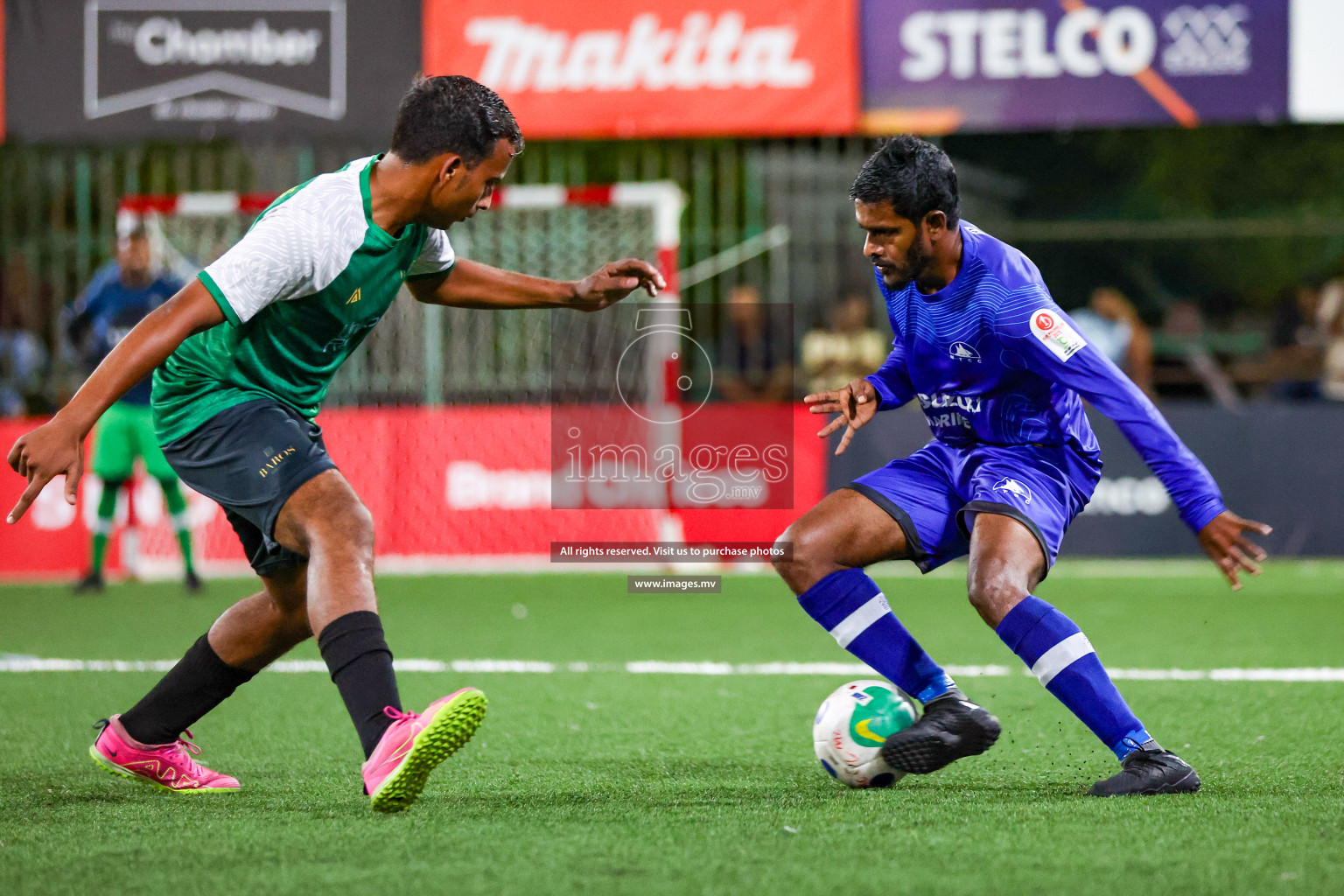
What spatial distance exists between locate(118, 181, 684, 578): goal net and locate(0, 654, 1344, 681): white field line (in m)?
3.89

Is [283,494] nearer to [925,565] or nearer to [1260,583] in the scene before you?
[925,565]

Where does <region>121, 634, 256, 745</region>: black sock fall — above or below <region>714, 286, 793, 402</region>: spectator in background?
below

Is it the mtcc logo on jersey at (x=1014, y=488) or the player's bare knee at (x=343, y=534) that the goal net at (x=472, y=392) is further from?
the player's bare knee at (x=343, y=534)

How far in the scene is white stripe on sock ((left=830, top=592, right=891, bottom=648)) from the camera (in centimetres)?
429

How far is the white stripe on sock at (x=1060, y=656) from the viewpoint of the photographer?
3922 mm

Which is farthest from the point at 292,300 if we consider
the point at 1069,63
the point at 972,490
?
the point at 1069,63

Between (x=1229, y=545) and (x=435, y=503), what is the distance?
8.10m

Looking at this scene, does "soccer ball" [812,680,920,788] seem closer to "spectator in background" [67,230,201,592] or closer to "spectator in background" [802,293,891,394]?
"spectator in background" [67,230,201,592]

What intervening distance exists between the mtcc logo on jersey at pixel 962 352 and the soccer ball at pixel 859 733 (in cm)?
94

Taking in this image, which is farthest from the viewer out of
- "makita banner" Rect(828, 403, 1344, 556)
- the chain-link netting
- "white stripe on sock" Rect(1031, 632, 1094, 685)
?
the chain-link netting

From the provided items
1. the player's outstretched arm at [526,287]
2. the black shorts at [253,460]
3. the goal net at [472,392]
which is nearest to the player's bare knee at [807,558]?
the player's outstretched arm at [526,287]

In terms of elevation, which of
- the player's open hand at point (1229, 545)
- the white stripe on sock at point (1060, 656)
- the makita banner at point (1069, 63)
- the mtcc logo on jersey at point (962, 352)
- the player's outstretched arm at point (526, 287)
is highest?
the makita banner at point (1069, 63)

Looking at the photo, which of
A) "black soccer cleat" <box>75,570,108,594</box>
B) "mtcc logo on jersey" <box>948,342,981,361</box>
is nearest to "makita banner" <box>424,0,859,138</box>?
"black soccer cleat" <box>75,570,108,594</box>

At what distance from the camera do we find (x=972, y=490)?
4281mm
